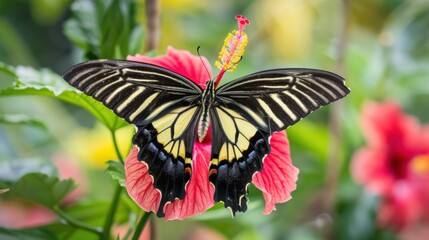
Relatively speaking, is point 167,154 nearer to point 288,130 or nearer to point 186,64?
point 186,64

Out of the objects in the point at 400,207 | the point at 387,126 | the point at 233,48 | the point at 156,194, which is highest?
the point at 387,126

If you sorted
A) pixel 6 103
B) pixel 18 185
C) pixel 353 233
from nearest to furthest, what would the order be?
pixel 18 185 < pixel 353 233 < pixel 6 103

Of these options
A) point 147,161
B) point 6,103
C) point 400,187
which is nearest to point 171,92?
point 147,161

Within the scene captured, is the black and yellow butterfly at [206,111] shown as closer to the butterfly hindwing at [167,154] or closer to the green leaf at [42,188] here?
the butterfly hindwing at [167,154]

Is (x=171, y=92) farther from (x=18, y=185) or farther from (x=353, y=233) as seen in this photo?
(x=353, y=233)

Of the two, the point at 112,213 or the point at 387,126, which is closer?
the point at 112,213

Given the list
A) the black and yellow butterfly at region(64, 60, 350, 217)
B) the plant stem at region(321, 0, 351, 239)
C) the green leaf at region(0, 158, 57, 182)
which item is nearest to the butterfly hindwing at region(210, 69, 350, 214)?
the black and yellow butterfly at region(64, 60, 350, 217)

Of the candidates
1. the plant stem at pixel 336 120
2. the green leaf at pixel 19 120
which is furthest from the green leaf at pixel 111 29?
the plant stem at pixel 336 120

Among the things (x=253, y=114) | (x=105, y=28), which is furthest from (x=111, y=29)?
(x=253, y=114)
